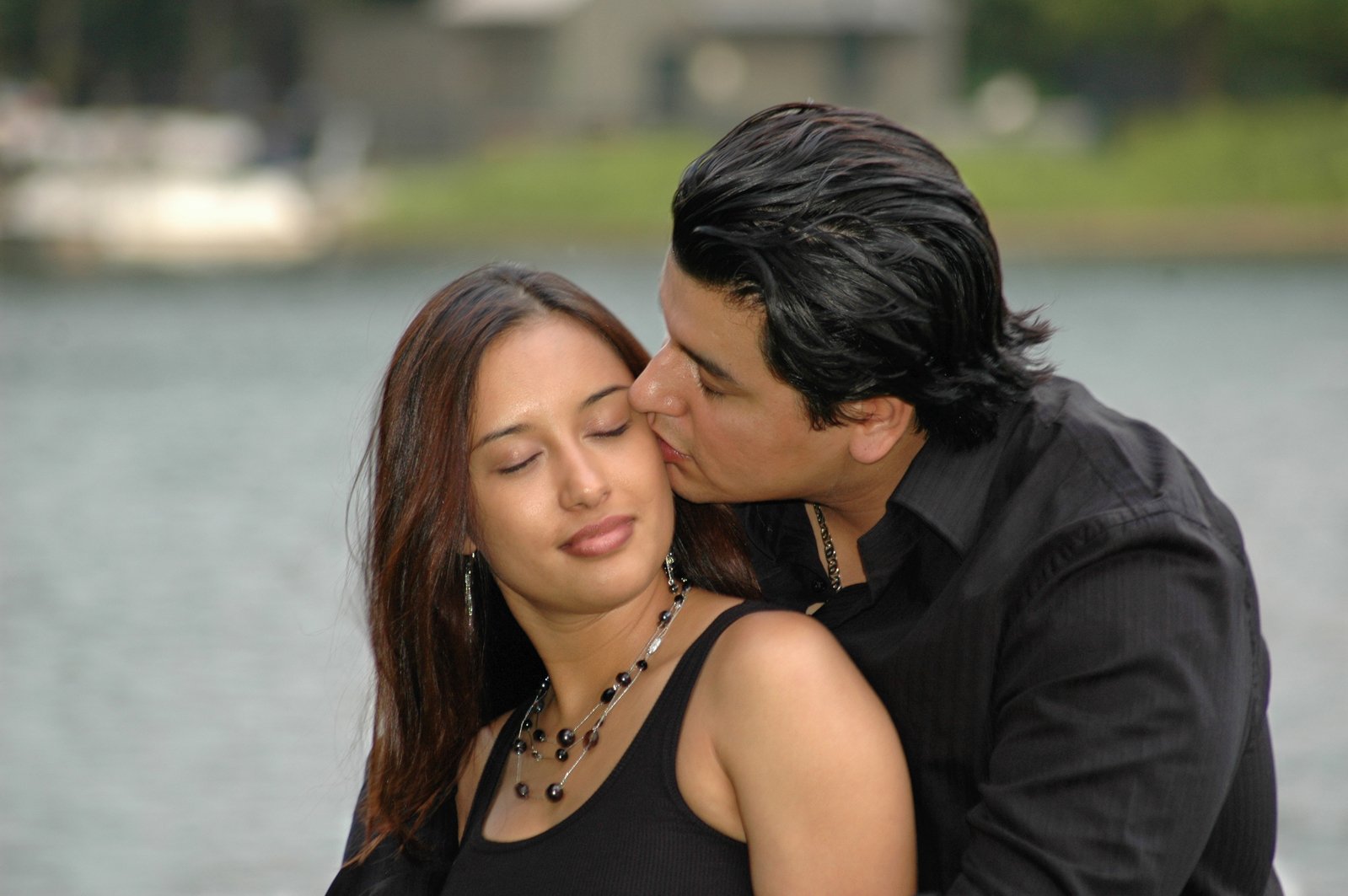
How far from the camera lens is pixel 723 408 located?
89.8 inches

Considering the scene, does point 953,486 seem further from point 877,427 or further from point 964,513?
point 877,427

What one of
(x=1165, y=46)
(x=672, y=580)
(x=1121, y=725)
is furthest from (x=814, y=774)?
(x=1165, y=46)

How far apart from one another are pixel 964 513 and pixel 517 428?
0.60 metres

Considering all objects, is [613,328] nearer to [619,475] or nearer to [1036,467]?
[619,475]

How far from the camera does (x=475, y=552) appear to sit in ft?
8.09

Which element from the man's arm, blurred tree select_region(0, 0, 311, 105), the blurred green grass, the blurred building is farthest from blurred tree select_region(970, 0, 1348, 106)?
the man's arm

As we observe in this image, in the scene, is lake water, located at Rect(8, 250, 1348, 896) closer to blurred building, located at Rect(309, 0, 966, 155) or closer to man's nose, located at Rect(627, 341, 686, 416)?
man's nose, located at Rect(627, 341, 686, 416)

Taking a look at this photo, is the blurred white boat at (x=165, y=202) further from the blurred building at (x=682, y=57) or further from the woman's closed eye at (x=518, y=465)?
the woman's closed eye at (x=518, y=465)

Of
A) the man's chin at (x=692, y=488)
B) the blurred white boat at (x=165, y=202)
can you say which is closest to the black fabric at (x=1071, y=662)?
the man's chin at (x=692, y=488)

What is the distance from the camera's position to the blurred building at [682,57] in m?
37.7

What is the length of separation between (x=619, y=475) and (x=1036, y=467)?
1.82 feet

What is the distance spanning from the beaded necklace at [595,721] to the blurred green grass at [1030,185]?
22262 millimetres

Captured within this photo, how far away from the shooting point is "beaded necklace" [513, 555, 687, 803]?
7.32 feet

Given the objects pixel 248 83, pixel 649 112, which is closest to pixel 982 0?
pixel 649 112
